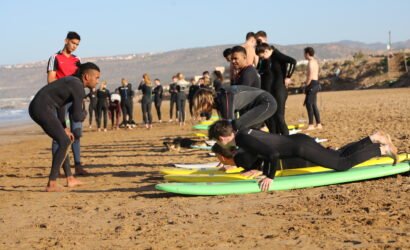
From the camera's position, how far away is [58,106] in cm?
766

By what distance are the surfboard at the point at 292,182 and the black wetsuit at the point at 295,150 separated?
125 mm

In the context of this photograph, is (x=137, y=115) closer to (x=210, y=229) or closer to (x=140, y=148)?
(x=140, y=148)

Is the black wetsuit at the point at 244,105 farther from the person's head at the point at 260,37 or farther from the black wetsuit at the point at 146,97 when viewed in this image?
the black wetsuit at the point at 146,97

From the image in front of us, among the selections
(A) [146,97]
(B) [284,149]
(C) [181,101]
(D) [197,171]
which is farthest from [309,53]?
(C) [181,101]

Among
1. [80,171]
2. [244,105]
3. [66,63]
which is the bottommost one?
[80,171]

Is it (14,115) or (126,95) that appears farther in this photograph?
(14,115)

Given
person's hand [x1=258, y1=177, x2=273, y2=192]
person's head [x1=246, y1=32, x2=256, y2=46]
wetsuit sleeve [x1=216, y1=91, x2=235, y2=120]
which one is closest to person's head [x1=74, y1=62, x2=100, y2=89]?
wetsuit sleeve [x1=216, y1=91, x2=235, y2=120]

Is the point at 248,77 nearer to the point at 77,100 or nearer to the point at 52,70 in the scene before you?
the point at 77,100

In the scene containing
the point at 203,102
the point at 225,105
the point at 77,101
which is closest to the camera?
the point at 203,102

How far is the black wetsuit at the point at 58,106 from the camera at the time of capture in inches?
296

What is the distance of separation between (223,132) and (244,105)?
86 centimetres

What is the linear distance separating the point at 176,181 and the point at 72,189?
144 cm

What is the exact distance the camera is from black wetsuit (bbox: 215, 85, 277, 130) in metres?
6.75

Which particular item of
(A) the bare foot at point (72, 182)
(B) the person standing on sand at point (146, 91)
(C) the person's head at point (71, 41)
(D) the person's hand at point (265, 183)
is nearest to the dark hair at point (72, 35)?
(C) the person's head at point (71, 41)
